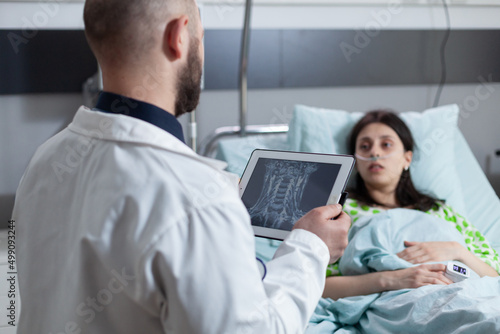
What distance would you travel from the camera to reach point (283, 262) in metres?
0.87

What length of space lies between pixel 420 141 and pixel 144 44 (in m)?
1.84

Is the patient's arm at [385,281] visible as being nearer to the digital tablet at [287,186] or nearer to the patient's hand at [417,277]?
the patient's hand at [417,277]

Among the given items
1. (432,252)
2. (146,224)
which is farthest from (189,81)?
(432,252)

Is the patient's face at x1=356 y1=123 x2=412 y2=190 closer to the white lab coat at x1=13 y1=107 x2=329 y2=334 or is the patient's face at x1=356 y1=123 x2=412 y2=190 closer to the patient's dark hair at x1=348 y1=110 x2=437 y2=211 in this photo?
the patient's dark hair at x1=348 y1=110 x2=437 y2=211

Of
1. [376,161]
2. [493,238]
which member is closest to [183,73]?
[376,161]

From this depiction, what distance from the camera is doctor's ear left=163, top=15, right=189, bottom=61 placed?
861 mm

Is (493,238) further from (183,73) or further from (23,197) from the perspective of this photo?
(23,197)

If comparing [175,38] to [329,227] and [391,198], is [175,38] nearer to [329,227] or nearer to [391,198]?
[329,227]

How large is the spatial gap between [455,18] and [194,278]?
103 inches

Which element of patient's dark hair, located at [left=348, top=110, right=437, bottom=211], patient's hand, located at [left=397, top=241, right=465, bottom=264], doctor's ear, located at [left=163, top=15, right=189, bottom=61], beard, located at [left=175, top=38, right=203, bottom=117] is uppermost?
doctor's ear, located at [left=163, top=15, right=189, bottom=61]

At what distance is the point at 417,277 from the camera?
61.7 inches

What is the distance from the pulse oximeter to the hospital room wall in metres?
1.32

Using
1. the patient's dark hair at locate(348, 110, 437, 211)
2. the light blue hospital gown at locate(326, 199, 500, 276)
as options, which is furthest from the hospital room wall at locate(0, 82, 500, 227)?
the light blue hospital gown at locate(326, 199, 500, 276)

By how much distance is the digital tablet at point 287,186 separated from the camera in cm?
109
